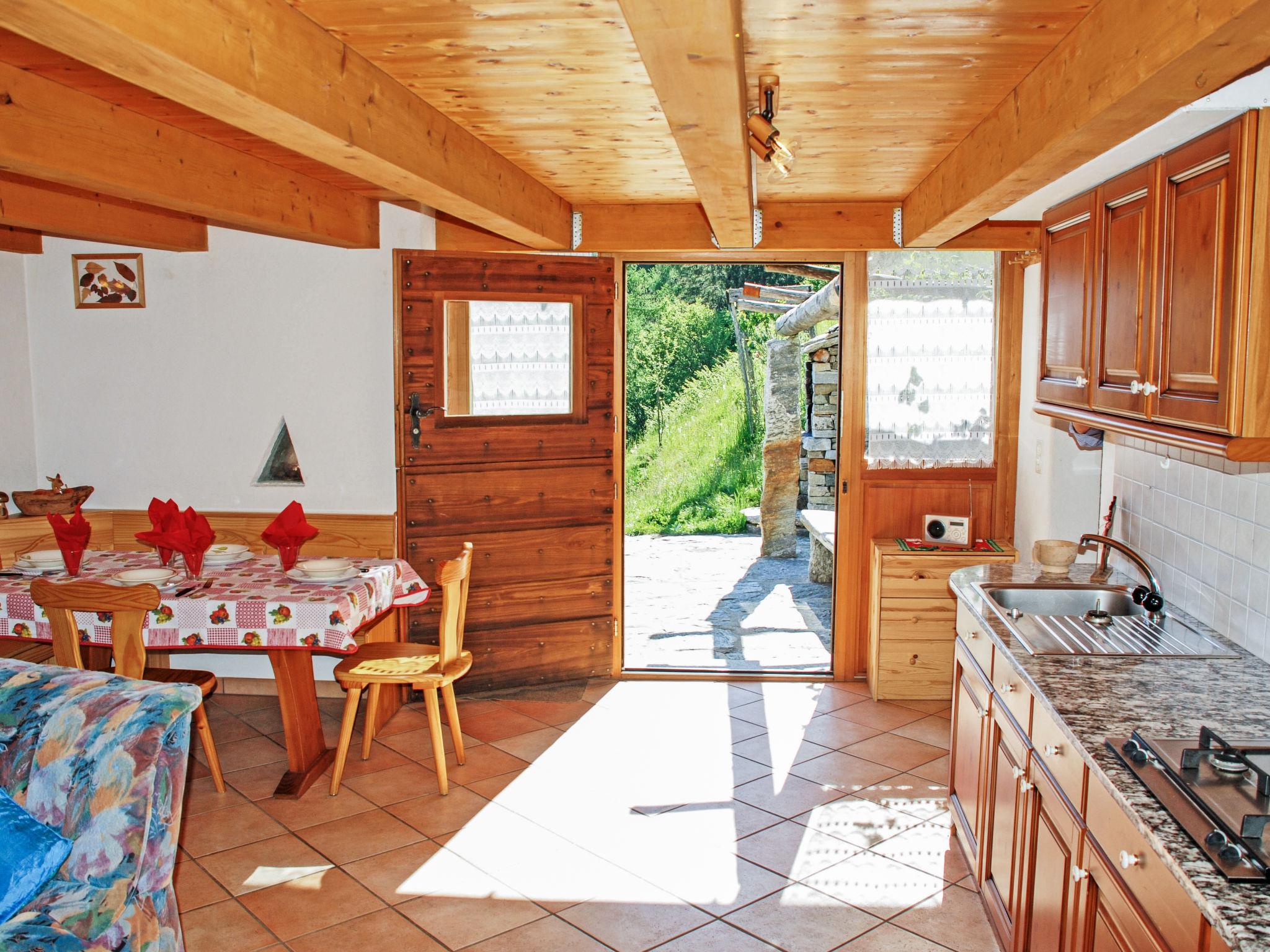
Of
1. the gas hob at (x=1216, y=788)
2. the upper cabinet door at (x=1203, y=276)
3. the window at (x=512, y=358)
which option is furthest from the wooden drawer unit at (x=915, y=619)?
the gas hob at (x=1216, y=788)

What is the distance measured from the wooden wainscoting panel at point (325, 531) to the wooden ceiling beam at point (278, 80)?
1853 mm

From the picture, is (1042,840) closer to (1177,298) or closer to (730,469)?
(1177,298)

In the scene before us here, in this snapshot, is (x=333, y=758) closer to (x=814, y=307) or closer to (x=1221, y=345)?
(x=1221, y=345)

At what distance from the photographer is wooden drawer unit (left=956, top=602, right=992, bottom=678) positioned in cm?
282

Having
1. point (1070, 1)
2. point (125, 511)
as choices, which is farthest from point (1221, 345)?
point (125, 511)

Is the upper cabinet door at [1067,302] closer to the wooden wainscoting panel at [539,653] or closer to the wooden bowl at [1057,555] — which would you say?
the wooden bowl at [1057,555]

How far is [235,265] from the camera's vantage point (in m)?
4.81

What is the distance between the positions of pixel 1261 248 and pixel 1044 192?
1.31 metres

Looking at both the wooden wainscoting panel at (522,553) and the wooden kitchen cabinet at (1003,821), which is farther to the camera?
the wooden wainscoting panel at (522,553)

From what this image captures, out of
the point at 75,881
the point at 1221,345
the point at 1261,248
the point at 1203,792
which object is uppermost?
the point at 1261,248

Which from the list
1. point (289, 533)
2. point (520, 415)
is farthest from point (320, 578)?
point (520, 415)

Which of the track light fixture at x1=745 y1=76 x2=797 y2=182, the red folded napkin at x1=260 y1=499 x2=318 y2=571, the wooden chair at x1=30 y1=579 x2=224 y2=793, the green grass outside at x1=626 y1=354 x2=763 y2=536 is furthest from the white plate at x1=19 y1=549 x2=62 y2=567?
the green grass outside at x1=626 y1=354 x2=763 y2=536

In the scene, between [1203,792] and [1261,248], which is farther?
[1261,248]

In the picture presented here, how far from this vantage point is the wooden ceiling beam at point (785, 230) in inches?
179
